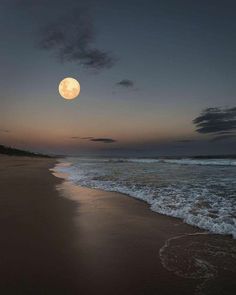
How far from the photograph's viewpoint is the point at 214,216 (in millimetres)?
7707

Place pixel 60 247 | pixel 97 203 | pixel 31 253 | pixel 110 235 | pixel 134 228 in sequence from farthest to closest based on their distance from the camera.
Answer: pixel 97 203 < pixel 134 228 < pixel 110 235 < pixel 60 247 < pixel 31 253

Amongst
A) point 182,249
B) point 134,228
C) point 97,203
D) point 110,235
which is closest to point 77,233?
point 110,235

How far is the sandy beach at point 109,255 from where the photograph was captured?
398 cm

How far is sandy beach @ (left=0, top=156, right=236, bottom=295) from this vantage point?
13.1ft

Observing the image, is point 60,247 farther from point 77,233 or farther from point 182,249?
point 182,249

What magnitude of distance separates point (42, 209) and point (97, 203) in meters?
1.87

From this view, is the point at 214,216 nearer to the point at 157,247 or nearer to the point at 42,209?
the point at 157,247

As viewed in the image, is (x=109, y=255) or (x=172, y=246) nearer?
(x=109, y=255)

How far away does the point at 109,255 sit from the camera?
5.07 metres

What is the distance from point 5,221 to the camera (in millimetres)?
7156

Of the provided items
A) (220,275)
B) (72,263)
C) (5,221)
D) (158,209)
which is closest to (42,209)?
(5,221)

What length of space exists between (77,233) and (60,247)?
906 mm

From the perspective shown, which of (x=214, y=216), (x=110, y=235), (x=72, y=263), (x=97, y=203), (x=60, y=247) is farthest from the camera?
(x=97, y=203)

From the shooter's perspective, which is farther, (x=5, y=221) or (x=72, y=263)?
(x=5, y=221)
